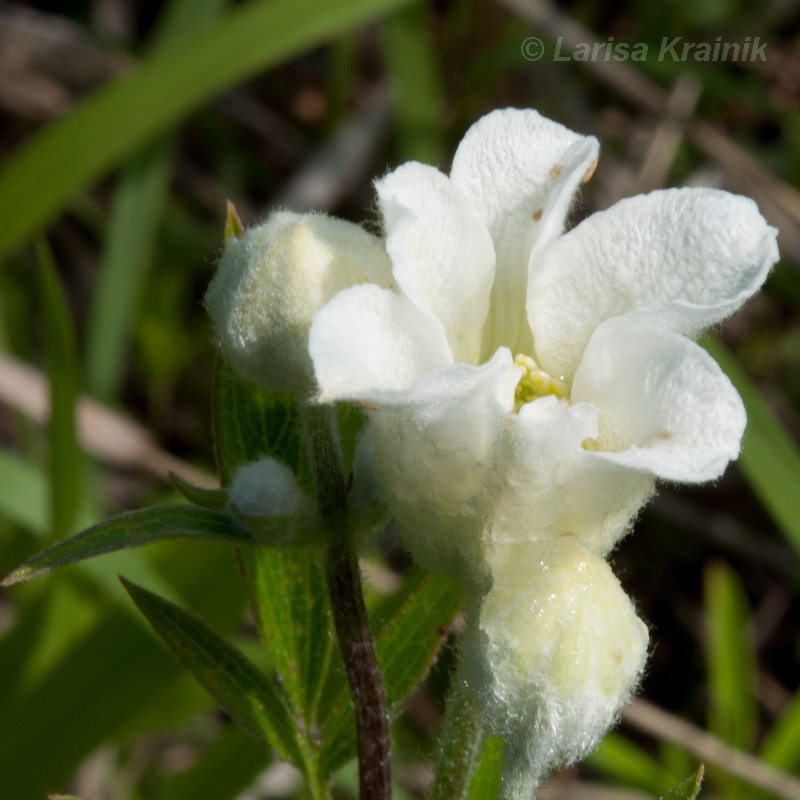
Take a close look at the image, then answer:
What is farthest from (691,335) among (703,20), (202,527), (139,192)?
(703,20)

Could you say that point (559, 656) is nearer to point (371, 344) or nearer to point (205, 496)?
point (371, 344)


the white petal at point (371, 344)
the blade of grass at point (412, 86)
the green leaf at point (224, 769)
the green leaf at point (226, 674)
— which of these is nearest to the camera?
the white petal at point (371, 344)

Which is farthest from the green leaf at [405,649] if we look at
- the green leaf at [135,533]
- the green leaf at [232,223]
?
the green leaf at [232,223]

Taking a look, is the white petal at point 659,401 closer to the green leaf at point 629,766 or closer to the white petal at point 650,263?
the white petal at point 650,263

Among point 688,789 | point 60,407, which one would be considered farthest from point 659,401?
point 60,407

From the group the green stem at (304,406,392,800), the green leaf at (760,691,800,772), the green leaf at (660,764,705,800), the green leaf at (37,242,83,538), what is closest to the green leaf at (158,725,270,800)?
the green leaf at (37,242,83,538)

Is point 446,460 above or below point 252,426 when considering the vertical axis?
above
